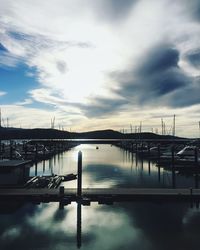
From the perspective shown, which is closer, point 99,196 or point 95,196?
point 99,196

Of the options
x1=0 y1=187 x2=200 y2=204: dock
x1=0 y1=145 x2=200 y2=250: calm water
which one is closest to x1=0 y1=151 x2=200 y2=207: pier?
x1=0 y1=187 x2=200 y2=204: dock

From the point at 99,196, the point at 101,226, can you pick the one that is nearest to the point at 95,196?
the point at 99,196

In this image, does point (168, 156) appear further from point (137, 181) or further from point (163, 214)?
point (163, 214)

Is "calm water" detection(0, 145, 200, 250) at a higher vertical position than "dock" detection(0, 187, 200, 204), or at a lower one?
lower

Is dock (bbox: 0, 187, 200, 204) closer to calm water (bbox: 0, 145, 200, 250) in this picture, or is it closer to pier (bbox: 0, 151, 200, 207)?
pier (bbox: 0, 151, 200, 207)

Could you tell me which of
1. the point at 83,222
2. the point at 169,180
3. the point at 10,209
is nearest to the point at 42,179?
the point at 10,209

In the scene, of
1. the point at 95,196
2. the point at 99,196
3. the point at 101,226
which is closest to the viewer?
the point at 101,226

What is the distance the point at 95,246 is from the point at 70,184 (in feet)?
77.1

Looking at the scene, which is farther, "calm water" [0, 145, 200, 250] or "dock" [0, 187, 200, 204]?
"dock" [0, 187, 200, 204]

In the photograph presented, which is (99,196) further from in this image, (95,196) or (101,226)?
(101,226)

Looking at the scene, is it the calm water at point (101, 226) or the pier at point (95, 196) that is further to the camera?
the pier at point (95, 196)

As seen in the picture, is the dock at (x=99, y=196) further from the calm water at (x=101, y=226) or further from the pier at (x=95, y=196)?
the calm water at (x=101, y=226)

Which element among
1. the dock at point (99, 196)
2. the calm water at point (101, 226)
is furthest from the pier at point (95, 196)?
the calm water at point (101, 226)

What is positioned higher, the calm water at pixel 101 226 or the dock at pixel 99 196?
the dock at pixel 99 196
